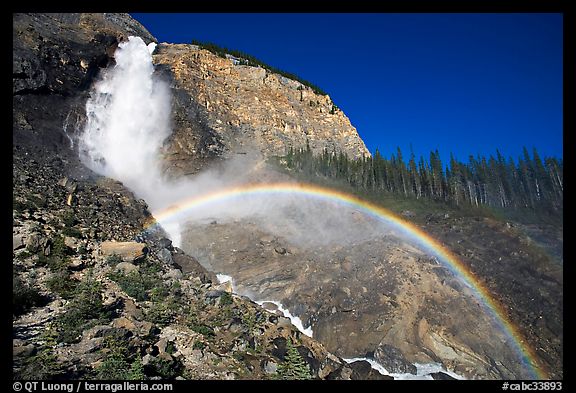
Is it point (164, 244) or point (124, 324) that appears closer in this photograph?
point (124, 324)

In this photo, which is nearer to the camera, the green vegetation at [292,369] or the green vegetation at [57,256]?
the green vegetation at [292,369]

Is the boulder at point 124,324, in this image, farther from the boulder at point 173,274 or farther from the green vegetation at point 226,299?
the boulder at point 173,274

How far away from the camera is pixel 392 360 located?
846 inches

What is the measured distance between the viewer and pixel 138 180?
1751 inches

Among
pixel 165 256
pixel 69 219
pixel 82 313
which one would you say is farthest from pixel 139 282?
pixel 69 219

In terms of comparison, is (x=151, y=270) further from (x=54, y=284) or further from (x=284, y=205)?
(x=284, y=205)

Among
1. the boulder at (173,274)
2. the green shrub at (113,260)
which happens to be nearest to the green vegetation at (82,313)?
the green shrub at (113,260)

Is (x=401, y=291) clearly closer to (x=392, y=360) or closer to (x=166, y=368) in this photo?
(x=392, y=360)

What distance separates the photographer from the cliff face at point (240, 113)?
5219cm

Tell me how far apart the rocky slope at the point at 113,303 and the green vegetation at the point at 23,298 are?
4cm

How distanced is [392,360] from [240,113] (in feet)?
147

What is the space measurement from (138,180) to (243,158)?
14.6 m

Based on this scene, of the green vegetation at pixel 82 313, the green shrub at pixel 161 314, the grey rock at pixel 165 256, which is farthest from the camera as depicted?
the grey rock at pixel 165 256
